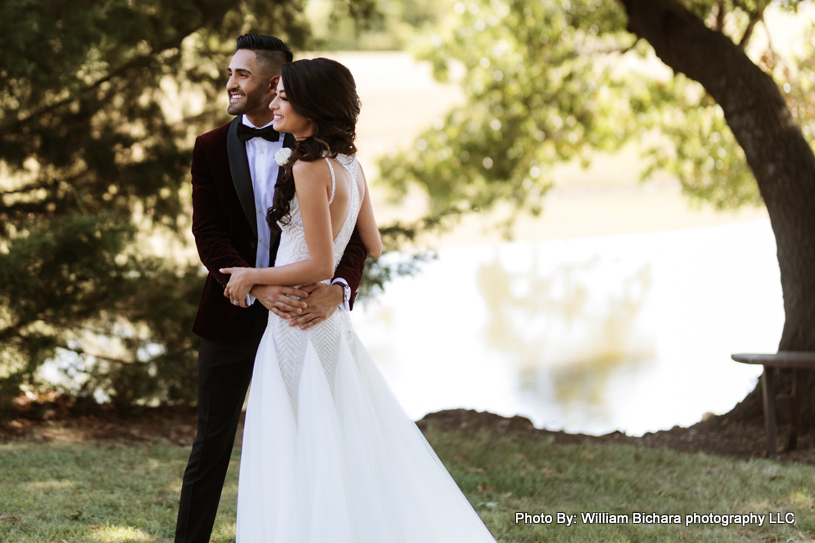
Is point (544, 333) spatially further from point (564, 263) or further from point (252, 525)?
point (252, 525)

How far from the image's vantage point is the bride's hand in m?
2.64

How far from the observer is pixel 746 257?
17359mm

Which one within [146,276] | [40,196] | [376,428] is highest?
[40,196]

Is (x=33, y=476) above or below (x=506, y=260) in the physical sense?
below

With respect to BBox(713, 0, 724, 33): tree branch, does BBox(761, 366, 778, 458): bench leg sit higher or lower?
lower

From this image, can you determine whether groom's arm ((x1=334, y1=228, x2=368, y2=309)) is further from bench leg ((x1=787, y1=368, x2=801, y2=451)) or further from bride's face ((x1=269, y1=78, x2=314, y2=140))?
bench leg ((x1=787, y1=368, x2=801, y2=451))

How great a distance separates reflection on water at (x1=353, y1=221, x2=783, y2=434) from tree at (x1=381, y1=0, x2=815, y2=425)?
181 centimetres

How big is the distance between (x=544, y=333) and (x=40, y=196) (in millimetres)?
6963

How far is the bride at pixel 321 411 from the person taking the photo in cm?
250

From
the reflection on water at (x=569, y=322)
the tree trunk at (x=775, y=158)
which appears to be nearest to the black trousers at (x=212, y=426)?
the tree trunk at (x=775, y=158)

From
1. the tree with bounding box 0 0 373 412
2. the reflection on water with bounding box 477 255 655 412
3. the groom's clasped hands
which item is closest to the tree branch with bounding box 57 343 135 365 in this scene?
the tree with bounding box 0 0 373 412

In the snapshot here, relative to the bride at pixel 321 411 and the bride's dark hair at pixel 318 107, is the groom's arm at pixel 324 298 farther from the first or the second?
the bride's dark hair at pixel 318 107

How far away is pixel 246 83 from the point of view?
9.33ft

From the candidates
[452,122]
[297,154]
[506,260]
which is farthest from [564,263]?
[297,154]
